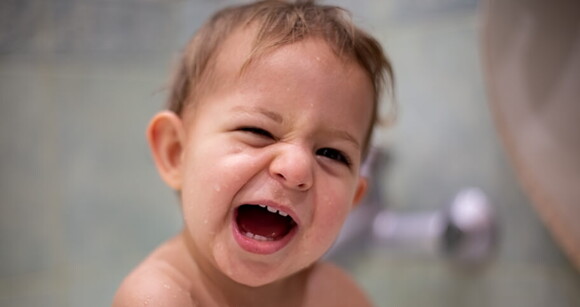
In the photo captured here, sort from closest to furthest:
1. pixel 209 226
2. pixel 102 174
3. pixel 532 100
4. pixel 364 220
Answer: pixel 209 226
pixel 532 100
pixel 364 220
pixel 102 174

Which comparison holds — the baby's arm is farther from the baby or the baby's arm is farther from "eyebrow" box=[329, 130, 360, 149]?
"eyebrow" box=[329, 130, 360, 149]

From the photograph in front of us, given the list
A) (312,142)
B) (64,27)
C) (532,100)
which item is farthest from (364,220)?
(64,27)

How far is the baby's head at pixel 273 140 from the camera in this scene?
618mm

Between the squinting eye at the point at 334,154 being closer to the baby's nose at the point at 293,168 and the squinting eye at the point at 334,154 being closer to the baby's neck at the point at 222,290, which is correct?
the baby's nose at the point at 293,168

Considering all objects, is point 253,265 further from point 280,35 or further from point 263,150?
point 280,35

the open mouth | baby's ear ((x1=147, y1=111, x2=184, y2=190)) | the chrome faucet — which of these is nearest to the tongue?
the open mouth

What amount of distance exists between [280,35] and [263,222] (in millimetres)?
193

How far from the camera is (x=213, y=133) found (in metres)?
0.66

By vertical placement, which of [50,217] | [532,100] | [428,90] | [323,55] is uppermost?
Result: [323,55]

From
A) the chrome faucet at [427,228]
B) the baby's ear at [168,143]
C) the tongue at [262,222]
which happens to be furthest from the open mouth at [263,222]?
the chrome faucet at [427,228]

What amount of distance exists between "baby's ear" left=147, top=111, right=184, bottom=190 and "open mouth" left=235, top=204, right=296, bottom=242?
0.40 ft

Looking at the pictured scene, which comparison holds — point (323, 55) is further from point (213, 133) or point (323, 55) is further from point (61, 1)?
point (61, 1)

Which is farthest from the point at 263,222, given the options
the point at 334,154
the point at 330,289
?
the point at 330,289

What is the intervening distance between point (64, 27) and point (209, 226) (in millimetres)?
787
